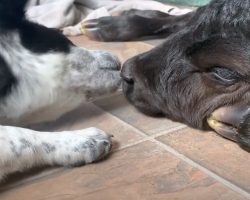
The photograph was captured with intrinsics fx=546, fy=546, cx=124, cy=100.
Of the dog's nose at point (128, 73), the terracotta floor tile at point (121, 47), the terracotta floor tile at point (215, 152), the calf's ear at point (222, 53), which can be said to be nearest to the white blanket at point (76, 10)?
the terracotta floor tile at point (121, 47)

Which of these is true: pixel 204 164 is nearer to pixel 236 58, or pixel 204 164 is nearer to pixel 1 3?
pixel 236 58

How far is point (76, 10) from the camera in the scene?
2.81 m

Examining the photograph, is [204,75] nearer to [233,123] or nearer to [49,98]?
[233,123]

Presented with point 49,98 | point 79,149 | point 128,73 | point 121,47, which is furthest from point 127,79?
point 121,47

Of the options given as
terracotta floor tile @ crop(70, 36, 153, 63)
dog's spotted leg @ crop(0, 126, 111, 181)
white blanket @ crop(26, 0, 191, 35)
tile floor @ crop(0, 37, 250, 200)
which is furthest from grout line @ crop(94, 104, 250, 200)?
white blanket @ crop(26, 0, 191, 35)

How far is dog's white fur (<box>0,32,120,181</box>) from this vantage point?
1270 mm

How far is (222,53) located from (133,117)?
35 centimetres

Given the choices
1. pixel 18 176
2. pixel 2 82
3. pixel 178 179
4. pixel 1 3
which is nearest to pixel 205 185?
pixel 178 179

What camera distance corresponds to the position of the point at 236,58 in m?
1.42

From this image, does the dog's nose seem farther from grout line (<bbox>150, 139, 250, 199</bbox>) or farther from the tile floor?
grout line (<bbox>150, 139, 250, 199</bbox>)

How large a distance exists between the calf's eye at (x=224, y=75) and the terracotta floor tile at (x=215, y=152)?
150mm

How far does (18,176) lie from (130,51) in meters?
1.05

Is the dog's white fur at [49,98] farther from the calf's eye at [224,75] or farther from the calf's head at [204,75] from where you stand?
the calf's eye at [224,75]

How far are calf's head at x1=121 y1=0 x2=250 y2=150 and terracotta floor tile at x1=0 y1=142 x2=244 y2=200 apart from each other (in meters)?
0.21
